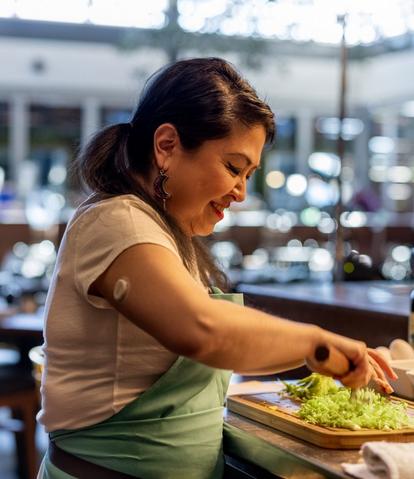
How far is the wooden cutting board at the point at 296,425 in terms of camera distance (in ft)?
5.39

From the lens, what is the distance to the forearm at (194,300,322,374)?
1.39 metres

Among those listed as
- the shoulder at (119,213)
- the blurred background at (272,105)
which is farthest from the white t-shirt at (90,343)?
the blurred background at (272,105)

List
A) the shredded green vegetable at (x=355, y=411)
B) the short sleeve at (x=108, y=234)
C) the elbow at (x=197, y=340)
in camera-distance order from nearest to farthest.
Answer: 1. the elbow at (x=197, y=340)
2. the short sleeve at (x=108, y=234)
3. the shredded green vegetable at (x=355, y=411)

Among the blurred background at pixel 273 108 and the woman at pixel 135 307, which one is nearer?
the woman at pixel 135 307

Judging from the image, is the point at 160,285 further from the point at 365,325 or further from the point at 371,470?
the point at 365,325

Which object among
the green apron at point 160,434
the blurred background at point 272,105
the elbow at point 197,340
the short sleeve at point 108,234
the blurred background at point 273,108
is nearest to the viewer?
the elbow at point 197,340

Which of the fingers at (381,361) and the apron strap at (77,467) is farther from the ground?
the fingers at (381,361)

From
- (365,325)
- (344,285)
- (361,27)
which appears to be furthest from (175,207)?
(361,27)

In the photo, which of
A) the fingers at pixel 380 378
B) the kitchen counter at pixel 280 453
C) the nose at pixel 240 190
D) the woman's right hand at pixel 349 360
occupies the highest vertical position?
the nose at pixel 240 190

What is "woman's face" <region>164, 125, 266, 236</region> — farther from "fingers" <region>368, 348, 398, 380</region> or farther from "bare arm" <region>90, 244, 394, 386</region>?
"fingers" <region>368, 348, 398, 380</region>

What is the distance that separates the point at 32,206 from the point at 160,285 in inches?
307

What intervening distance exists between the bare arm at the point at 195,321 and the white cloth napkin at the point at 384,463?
0.17m

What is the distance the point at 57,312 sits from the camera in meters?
1.60

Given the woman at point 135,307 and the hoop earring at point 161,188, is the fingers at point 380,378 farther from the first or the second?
the hoop earring at point 161,188
